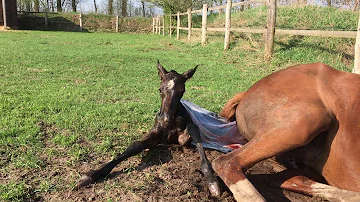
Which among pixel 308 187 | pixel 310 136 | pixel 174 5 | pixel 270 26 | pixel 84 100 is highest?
pixel 174 5

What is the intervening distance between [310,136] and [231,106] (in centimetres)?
118

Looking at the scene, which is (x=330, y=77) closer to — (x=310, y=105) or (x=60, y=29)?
(x=310, y=105)

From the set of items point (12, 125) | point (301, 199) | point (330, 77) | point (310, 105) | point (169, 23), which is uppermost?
point (169, 23)

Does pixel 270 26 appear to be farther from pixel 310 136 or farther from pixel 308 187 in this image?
pixel 310 136

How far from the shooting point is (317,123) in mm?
2215

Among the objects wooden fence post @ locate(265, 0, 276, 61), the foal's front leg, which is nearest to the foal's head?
the foal's front leg

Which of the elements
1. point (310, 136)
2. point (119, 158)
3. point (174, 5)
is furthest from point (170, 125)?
point (174, 5)

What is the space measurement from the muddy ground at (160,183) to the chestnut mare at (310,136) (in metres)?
0.19

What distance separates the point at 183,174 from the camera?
2.65 meters

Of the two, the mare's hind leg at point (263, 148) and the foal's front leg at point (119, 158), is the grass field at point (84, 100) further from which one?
the mare's hind leg at point (263, 148)

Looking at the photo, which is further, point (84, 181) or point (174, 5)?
point (174, 5)

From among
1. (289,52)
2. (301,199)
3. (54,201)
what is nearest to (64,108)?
(54,201)

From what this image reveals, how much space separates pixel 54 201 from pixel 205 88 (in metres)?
4.23

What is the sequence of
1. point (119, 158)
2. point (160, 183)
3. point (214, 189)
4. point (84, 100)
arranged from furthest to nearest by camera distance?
1. point (84, 100)
2. point (119, 158)
3. point (160, 183)
4. point (214, 189)
